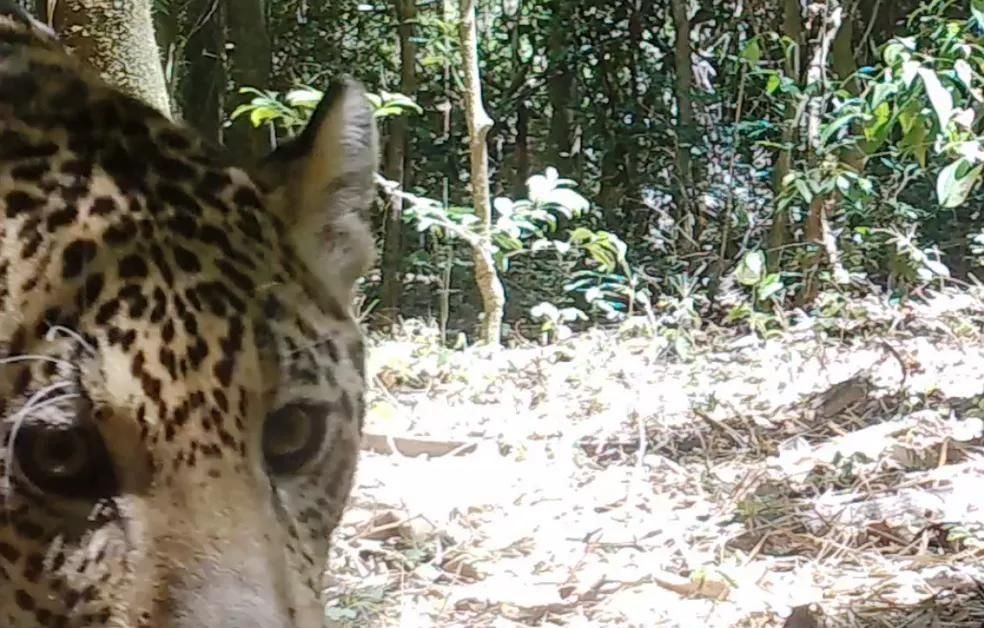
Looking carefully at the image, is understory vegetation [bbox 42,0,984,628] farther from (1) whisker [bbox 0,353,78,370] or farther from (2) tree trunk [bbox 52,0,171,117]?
(1) whisker [bbox 0,353,78,370]

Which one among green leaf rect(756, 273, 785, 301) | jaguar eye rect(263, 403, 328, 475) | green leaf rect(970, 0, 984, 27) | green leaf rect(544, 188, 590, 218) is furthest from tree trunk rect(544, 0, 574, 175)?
jaguar eye rect(263, 403, 328, 475)

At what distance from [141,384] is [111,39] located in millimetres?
2099

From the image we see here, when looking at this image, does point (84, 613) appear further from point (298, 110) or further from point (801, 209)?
point (801, 209)

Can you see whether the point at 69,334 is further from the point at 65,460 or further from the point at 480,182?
the point at 480,182

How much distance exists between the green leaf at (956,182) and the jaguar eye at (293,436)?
2995 millimetres

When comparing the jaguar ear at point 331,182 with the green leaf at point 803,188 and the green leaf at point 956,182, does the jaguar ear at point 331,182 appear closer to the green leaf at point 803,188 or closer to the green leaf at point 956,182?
the green leaf at point 956,182

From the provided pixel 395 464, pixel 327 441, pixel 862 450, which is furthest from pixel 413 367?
pixel 327 441

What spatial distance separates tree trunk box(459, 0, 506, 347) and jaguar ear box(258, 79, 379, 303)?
179 inches

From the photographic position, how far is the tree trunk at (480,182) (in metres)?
6.86

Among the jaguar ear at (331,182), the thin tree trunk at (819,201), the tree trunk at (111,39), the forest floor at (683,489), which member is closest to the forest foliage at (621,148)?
the thin tree trunk at (819,201)

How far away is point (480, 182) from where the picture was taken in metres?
6.97

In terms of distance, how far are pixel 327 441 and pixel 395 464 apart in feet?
9.87

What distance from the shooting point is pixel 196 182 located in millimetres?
1943

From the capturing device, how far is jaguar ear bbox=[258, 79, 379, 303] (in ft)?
7.07
